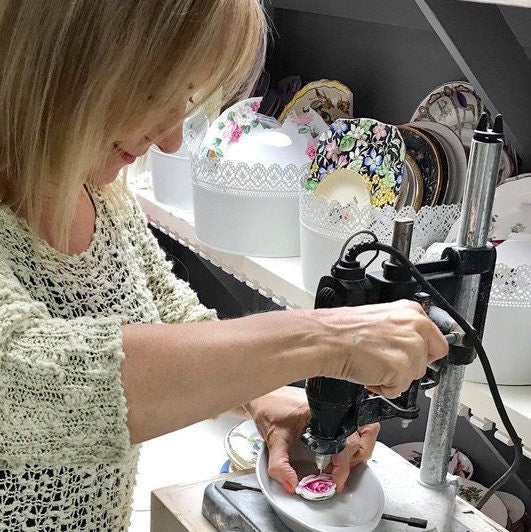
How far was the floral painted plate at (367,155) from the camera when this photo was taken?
116 cm

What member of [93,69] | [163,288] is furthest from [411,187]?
[93,69]

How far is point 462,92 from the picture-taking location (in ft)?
4.35

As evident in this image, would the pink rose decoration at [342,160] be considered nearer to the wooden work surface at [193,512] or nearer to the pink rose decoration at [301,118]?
the pink rose decoration at [301,118]

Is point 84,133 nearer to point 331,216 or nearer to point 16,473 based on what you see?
point 16,473

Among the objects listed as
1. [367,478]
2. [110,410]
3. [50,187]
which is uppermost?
[50,187]

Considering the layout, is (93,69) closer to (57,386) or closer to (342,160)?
Answer: (57,386)

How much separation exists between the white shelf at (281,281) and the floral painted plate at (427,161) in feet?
0.71

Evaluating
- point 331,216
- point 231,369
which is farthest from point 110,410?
point 331,216

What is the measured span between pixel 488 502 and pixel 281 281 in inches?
17.4

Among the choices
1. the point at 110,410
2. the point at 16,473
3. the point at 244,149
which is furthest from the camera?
the point at 244,149

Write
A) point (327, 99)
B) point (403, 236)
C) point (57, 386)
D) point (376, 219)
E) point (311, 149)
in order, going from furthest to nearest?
point (327, 99), point (311, 149), point (376, 219), point (403, 236), point (57, 386)

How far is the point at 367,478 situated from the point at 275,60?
1.07 metres

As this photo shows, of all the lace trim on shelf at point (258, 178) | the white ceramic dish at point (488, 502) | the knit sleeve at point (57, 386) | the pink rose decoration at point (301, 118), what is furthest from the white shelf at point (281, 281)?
the knit sleeve at point (57, 386)

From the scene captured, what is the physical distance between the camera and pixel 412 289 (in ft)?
2.55
